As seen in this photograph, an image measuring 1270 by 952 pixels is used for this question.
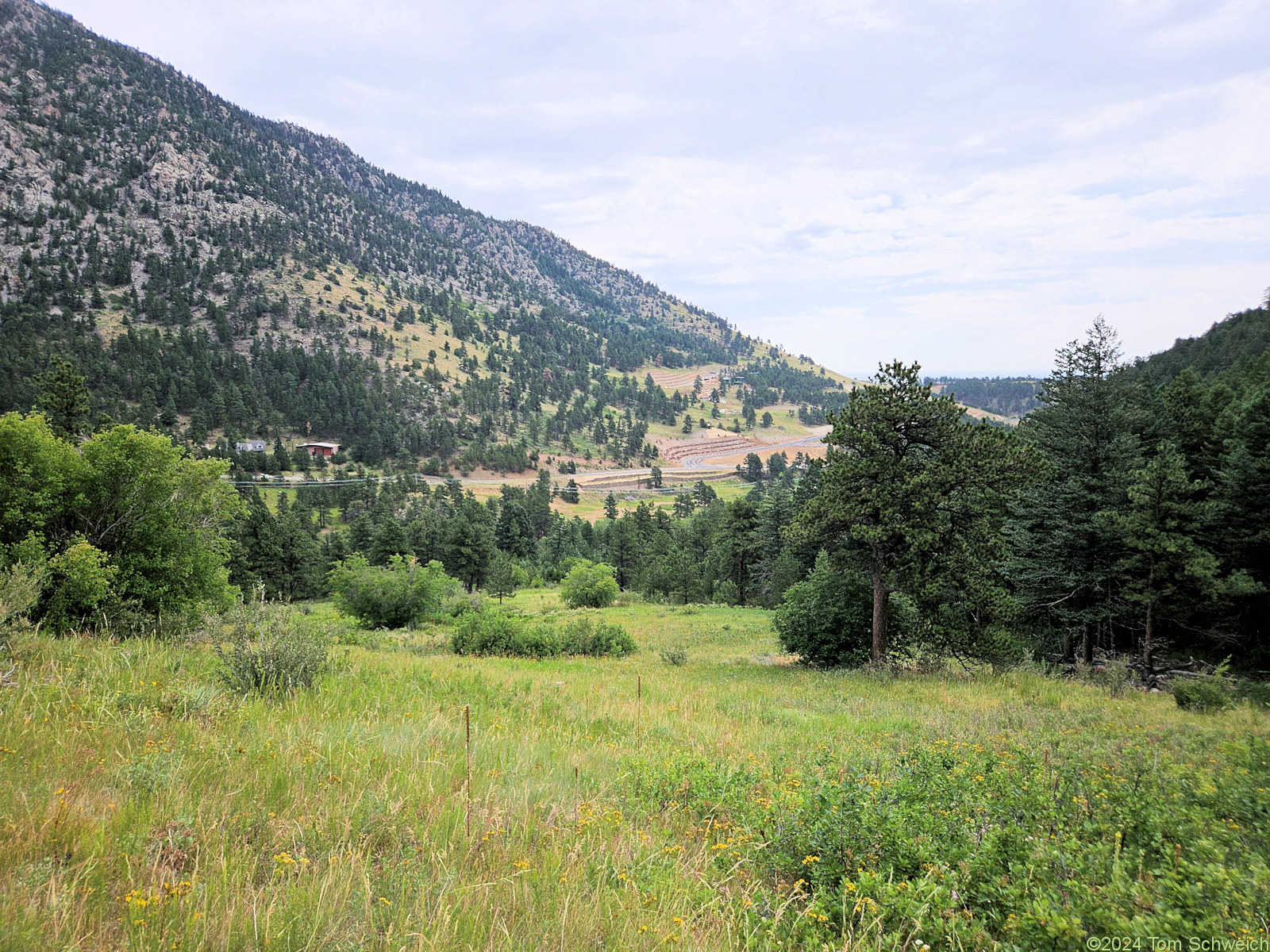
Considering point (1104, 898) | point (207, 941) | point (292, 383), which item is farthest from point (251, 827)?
point (292, 383)

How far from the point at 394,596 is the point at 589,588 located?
2081 cm

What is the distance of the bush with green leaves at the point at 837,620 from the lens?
755 inches

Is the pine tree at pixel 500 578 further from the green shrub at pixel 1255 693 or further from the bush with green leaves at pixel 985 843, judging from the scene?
the bush with green leaves at pixel 985 843

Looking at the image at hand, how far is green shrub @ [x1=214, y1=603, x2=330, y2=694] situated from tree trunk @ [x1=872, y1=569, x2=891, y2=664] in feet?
53.3

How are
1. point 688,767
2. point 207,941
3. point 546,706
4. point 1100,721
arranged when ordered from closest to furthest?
1. point 207,941
2. point 688,767
3. point 546,706
4. point 1100,721

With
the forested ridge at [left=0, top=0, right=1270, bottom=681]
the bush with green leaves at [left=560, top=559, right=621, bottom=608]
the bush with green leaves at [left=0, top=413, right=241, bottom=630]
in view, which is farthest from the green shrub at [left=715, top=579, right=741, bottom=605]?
the bush with green leaves at [left=0, top=413, right=241, bottom=630]

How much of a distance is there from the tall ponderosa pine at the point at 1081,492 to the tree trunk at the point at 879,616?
10143 millimetres

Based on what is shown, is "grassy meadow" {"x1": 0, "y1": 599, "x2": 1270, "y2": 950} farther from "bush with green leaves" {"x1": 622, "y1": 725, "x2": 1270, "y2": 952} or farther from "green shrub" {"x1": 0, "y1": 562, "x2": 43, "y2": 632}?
"green shrub" {"x1": 0, "y1": 562, "x2": 43, "y2": 632}

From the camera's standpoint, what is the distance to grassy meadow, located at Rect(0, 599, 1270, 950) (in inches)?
93.8

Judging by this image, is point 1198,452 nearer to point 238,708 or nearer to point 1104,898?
point 1104,898

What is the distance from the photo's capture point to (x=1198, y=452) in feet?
102

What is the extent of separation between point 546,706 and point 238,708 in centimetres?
452

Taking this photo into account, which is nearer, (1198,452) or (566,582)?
(1198,452)

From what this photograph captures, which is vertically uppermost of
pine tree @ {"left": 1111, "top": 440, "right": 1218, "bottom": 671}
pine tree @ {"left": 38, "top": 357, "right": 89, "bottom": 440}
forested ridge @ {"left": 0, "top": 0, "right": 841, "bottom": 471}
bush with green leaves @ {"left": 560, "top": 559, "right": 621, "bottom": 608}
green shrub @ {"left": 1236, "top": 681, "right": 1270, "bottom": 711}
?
forested ridge @ {"left": 0, "top": 0, "right": 841, "bottom": 471}
